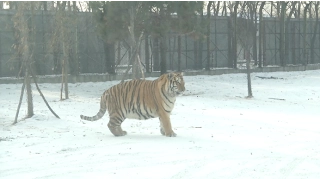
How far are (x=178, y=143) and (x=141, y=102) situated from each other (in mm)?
1078

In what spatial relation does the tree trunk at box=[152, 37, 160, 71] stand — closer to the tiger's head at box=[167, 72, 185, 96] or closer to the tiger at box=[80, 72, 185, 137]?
the tiger at box=[80, 72, 185, 137]

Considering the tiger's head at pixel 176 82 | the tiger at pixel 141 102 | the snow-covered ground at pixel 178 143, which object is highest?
the tiger's head at pixel 176 82

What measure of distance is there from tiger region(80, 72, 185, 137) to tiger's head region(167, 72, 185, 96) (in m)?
0.09

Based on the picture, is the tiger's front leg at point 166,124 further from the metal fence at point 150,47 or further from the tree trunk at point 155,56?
the tree trunk at point 155,56

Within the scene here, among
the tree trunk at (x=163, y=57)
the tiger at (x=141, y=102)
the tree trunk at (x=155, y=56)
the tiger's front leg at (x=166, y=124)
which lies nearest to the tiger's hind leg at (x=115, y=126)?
the tiger at (x=141, y=102)

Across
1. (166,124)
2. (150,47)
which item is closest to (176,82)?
(166,124)

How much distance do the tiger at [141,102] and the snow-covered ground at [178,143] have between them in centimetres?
25

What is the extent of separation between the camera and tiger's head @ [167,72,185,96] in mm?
8883

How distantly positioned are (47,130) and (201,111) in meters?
4.37

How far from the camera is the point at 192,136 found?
945cm

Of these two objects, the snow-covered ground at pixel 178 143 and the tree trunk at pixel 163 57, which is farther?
the tree trunk at pixel 163 57

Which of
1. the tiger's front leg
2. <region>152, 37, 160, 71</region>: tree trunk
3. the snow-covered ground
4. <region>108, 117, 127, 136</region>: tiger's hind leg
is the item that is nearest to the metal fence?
<region>152, 37, 160, 71</region>: tree trunk

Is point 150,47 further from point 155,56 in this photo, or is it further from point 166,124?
point 166,124

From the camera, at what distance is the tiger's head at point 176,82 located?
29.1 ft
